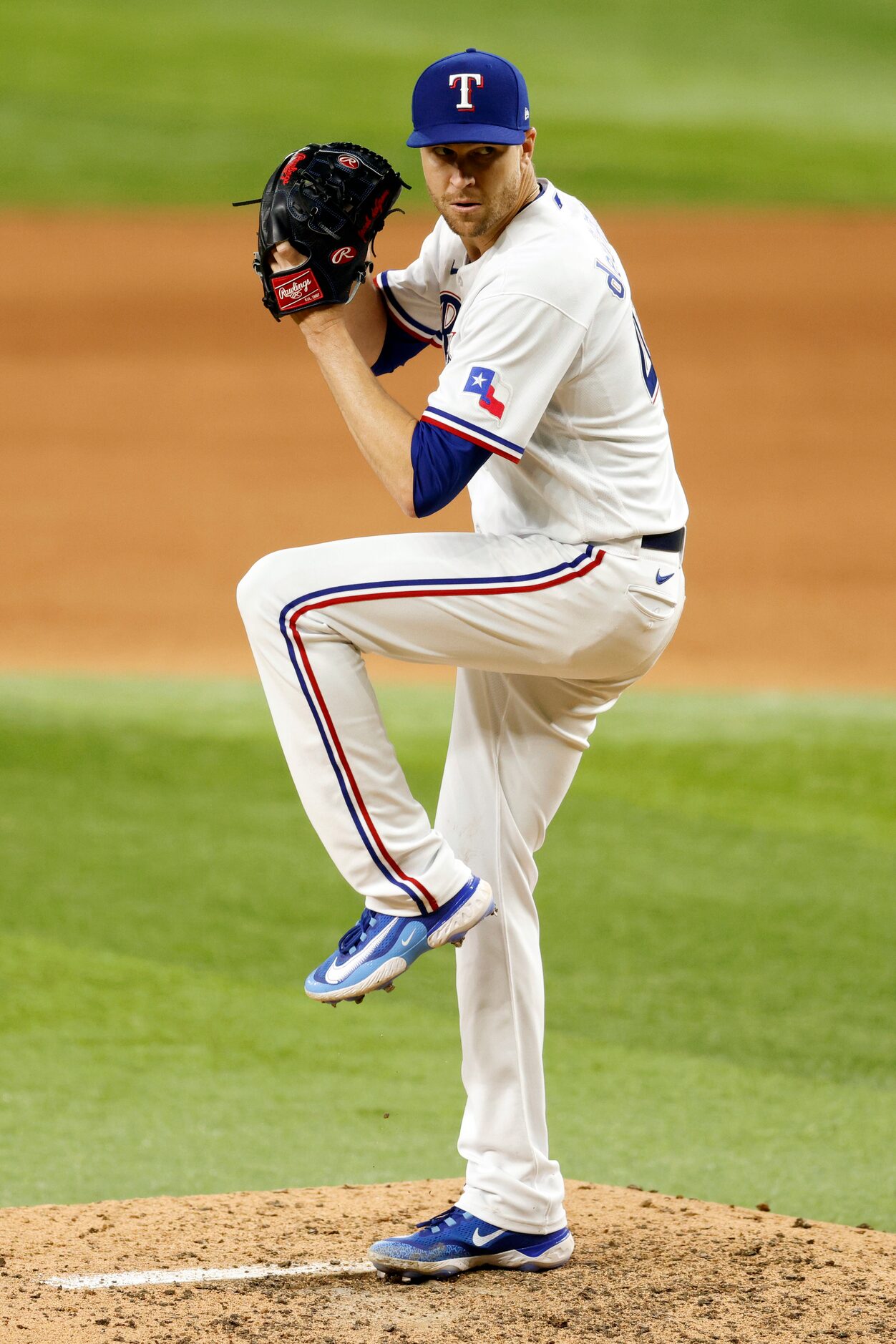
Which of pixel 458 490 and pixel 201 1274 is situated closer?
pixel 458 490

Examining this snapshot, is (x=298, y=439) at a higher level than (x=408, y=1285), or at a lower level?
higher

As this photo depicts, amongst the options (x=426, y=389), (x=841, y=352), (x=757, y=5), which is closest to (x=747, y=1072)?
(x=426, y=389)

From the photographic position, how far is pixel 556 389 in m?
3.18

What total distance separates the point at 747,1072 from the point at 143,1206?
2018 millimetres

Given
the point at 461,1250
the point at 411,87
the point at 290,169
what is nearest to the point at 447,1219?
the point at 461,1250

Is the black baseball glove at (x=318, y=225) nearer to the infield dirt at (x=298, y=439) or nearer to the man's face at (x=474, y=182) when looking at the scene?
the man's face at (x=474, y=182)

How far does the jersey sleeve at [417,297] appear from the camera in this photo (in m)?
3.60

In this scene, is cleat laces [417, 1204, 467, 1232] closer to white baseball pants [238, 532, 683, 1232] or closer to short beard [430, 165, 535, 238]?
white baseball pants [238, 532, 683, 1232]

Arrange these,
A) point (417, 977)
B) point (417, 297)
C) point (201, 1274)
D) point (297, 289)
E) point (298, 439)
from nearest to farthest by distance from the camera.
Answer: point (297, 289) → point (201, 1274) → point (417, 297) → point (417, 977) → point (298, 439)

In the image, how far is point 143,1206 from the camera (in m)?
3.98

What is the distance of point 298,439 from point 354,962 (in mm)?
11882

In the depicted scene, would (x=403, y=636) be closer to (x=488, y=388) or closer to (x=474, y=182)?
(x=488, y=388)

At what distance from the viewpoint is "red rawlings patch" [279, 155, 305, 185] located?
10.4 ft

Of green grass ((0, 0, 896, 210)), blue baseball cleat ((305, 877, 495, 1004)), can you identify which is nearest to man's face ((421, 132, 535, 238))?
blue baseball cleat ((305, 877, 495, 1004))
